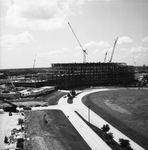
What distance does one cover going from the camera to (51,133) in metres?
47.0

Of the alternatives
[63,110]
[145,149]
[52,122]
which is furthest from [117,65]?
[145,149]

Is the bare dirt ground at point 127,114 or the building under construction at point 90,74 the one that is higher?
the building under construction at point 90,74

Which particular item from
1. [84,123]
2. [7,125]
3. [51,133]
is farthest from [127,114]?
[7,125]

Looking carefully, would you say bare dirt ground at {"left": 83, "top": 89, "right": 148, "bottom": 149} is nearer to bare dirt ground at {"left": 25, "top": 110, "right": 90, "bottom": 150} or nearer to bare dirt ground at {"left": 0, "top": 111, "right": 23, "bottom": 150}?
bare dirt ground at {"left": 25, "top": 110, "right": 90, "bottom": 150}

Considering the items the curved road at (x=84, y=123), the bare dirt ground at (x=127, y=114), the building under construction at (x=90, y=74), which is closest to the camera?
the curved road at (x=84, y=123)

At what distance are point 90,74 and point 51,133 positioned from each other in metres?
101

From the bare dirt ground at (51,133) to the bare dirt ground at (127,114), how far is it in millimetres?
13393

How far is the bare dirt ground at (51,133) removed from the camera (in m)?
39.5

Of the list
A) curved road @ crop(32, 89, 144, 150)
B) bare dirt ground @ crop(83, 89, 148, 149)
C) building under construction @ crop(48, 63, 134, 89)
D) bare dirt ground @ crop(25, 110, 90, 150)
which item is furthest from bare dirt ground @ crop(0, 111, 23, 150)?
building under construction @ crop(48, 63, 134, 89)

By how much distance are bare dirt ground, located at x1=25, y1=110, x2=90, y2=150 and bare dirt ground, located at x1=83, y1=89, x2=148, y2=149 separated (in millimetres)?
13393

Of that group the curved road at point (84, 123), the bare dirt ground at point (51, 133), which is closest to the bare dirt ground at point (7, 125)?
the bare dirt ground at point (51, 133)

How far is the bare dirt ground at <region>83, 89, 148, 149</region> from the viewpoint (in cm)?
4784

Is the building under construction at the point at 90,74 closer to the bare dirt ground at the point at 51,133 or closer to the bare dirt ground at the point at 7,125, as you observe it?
the bare dirt ground at the point at 7,125

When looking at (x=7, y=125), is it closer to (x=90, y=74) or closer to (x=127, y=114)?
(x=127, y=114)
